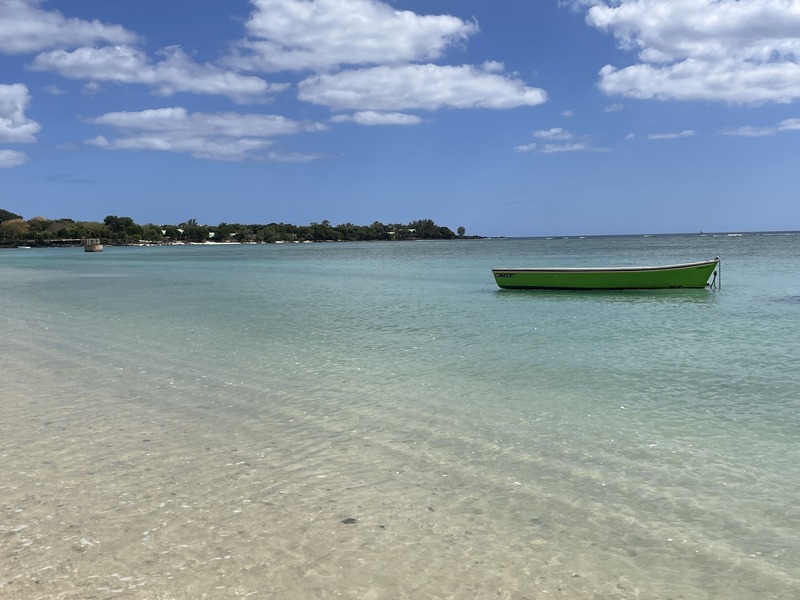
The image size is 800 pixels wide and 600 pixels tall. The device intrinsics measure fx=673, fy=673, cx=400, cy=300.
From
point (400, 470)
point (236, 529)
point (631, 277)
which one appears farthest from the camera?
point (631, 277)

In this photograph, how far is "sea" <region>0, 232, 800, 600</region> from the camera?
471 centimetres

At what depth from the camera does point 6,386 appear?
36.4 feet

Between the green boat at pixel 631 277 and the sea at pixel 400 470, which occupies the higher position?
the green boat at pixel 631 277

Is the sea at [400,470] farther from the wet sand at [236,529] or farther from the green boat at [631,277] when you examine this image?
the green boat at [631,277]

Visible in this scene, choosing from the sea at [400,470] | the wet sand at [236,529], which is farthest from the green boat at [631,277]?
the wet sand at [236,529]

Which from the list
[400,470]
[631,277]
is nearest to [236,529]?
[400,470]

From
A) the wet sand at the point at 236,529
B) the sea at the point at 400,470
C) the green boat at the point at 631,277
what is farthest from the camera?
the green boat at the point at 631,277

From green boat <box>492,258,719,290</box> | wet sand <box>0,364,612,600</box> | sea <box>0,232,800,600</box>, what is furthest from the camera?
green boat <box>492,258,719,290</box>

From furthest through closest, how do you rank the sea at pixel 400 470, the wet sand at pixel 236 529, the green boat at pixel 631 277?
the green boat at pixel 631 277
the sea at pixel 400 470
the wet sand at pixel 236 529

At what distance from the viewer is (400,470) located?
22.7 feet

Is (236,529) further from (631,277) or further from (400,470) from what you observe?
(631,277)

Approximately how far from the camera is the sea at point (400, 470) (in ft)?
15.4

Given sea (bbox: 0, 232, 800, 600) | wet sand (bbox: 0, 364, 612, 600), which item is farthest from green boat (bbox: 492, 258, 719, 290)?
wet sand (bbox: 0, 364, 612, 600)

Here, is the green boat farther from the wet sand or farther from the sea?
the wet sand
